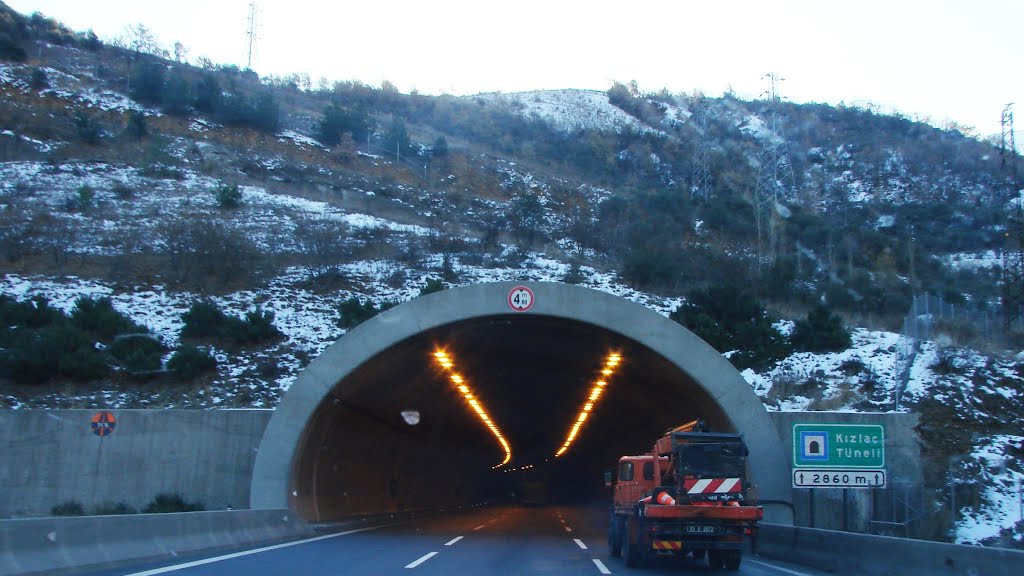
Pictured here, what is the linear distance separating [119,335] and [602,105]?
105402mm

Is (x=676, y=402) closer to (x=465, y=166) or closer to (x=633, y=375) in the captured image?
(x=633, y=375)

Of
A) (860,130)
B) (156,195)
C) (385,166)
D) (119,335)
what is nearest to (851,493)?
(119,335)

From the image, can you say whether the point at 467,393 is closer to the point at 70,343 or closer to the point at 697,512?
the point at 70,343

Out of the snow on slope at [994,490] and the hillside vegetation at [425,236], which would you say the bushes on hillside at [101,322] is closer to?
the hillside vegetation at [425,236]

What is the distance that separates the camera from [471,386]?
1503 inches

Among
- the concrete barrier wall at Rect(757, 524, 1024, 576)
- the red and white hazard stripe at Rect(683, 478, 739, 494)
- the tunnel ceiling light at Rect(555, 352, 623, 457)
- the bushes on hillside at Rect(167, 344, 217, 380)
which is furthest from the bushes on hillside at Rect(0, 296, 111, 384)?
the red and white hazard stripe at Rect(683, 478, 739, 494)

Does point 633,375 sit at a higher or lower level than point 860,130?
lower

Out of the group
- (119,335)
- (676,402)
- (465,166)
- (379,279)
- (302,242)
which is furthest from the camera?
(465,166)

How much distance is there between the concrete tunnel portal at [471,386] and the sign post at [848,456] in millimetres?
3450

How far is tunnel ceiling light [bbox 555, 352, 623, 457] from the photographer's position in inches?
1187

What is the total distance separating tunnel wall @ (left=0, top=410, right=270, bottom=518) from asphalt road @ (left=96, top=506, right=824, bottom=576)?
14.0 ft

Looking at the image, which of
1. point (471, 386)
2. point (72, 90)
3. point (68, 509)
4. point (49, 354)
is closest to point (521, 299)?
point (471, 386)

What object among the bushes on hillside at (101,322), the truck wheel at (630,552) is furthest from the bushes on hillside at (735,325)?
the bushes on hillside at (101,322)

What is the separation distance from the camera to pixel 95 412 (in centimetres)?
2677
